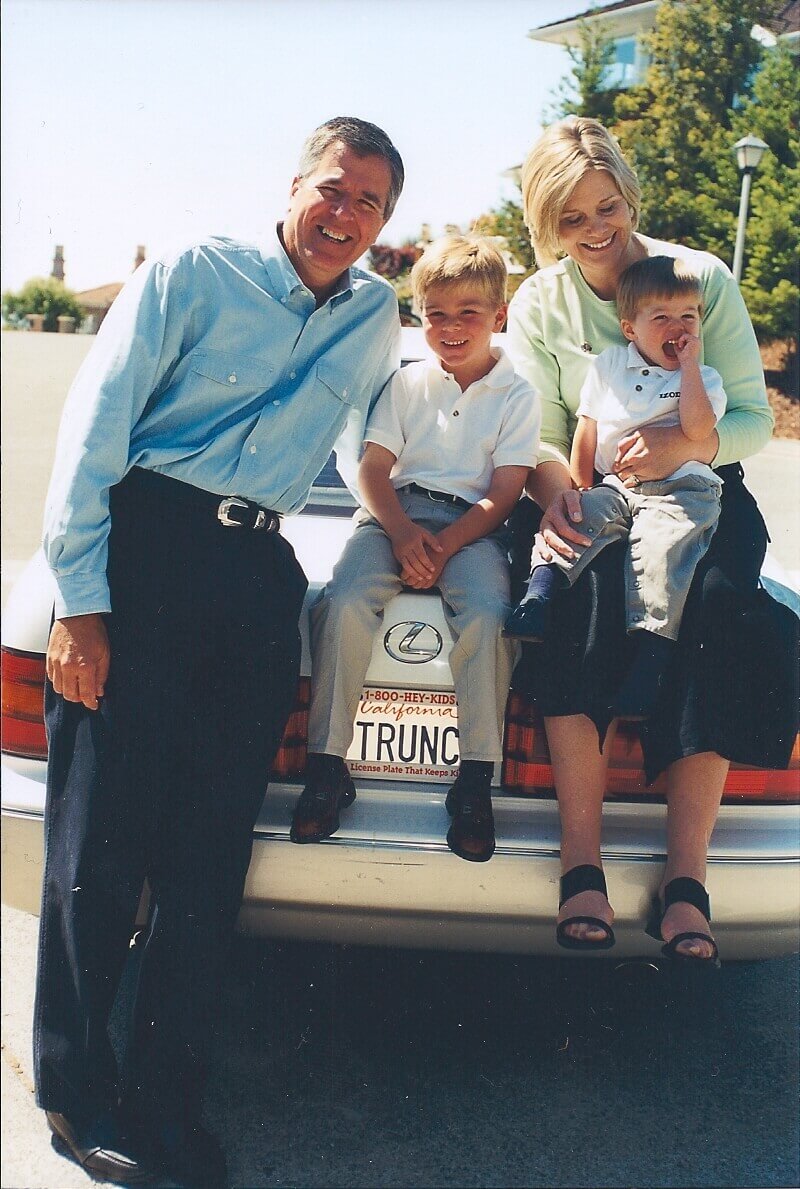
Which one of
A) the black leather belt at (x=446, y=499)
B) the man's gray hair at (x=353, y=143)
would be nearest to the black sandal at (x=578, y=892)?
the black leather belt at (x=446, y=499)

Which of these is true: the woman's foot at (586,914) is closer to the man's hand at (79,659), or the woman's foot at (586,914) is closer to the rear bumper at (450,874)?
the rear bumper at (450,874)

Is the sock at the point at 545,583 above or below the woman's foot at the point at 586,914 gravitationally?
above

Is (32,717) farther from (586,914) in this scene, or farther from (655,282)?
(655,282)

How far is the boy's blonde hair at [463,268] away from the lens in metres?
2.70

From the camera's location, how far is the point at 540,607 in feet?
8.05

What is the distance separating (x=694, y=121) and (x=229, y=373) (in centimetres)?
1591

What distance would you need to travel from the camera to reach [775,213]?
Answer: 46.4 feet

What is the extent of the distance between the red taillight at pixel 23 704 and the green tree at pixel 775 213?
12954 mm

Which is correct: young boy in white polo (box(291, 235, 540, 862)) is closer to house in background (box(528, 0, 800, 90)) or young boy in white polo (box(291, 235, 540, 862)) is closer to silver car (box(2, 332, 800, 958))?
silver car (box(2, 332, 800, 958))

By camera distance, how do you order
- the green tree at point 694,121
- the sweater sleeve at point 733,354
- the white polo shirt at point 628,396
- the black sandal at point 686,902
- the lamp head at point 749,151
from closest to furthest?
the black sandal at point 686,902, the white polo shirt at point 628,396, the sweater sleeve at point 733,354, the lamp head at point 749,151, the green tree at point 694,121

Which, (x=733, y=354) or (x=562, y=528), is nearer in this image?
(x=562, y=528)

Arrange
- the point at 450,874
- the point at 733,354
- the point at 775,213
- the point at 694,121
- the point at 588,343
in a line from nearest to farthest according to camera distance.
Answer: the point at 450,874
the point at 733,354
the point at 588,343
the point at 775,213
the point at 694,121

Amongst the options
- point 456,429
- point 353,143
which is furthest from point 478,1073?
point 353,143

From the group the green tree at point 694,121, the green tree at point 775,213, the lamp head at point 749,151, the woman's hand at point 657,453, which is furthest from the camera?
the green tree at point 694,121
